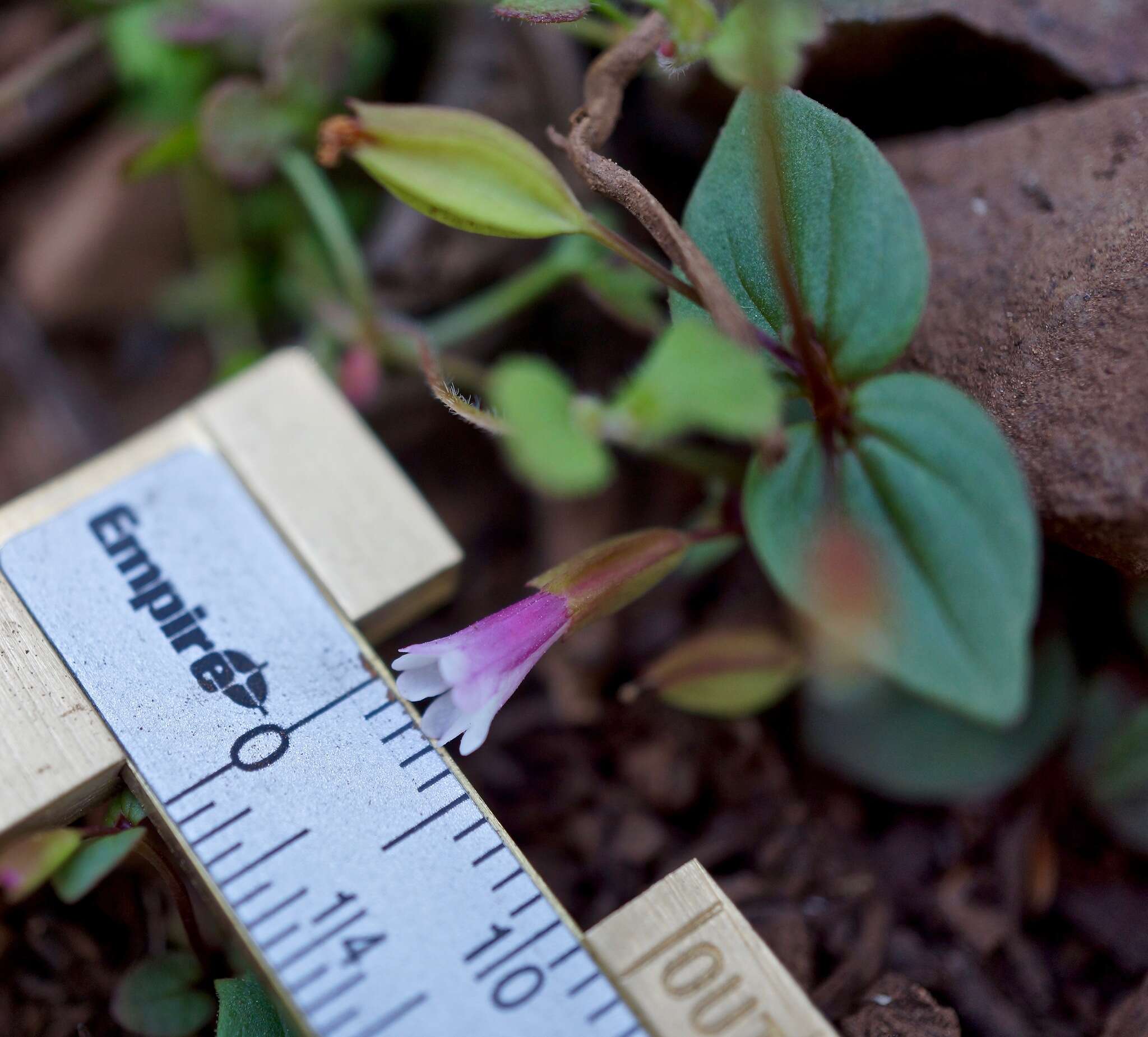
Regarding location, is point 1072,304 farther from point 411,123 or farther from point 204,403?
point 204,403

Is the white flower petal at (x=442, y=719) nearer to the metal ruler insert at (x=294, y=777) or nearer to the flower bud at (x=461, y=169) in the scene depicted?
the metal ruler insert at (x=294, y=777)

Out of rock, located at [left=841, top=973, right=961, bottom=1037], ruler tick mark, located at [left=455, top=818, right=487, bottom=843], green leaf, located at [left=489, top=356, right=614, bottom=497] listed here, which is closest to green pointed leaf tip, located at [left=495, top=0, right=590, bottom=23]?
green leaf, located at [left=489, top=356, right=614, bottom=497]

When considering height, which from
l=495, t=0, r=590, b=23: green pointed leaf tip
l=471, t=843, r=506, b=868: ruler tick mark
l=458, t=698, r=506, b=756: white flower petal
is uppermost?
l=495, t=0, r=590, b=23: green pointed leaf tip

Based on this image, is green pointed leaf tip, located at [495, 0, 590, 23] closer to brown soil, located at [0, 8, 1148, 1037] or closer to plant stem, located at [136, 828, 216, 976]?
brown soil, located at [0, 8, 1148, 1037]

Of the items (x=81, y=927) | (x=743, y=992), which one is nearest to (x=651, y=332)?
(x=743, y=992)

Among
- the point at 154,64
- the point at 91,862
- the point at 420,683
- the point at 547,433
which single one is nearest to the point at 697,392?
the point at 547,433

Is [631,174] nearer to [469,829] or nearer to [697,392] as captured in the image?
[697,392]
